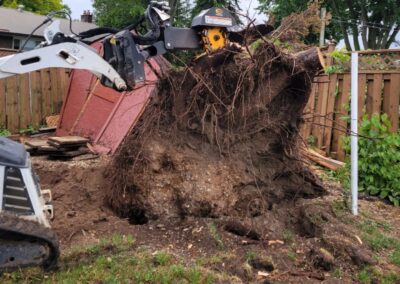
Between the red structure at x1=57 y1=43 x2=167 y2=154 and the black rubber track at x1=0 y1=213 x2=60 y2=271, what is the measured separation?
4423 mm

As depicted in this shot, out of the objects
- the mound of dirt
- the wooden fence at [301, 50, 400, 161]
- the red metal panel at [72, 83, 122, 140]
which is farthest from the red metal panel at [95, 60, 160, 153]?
the wooden fence at [301, 50, 400, 161]

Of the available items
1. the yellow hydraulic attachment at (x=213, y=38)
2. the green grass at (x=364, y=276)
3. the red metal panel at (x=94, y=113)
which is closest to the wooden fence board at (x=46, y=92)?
the red metal panel at (x=94, y=113)

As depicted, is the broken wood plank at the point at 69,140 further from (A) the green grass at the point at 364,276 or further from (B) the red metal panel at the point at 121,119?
(A) the green grass at the point at 364,276

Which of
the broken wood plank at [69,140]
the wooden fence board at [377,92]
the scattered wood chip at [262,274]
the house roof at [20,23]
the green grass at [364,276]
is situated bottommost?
the green grass at [364,276]

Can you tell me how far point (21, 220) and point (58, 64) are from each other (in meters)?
1.38

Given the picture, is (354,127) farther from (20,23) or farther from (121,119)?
(20,23)

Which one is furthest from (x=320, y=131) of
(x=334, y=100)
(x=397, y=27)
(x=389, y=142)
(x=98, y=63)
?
(x=397, y=27)

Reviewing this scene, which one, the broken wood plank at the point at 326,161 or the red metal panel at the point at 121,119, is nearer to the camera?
the broken wood plank at the point at 326,161

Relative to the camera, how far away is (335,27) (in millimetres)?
32531

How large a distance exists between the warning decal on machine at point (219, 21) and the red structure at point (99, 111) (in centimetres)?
333

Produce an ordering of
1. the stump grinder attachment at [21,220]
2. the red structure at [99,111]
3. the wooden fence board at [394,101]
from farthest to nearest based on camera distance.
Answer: the red structure at [99,111], the wooden fence board at [394,101], the stump grinder attachment at [21,220]

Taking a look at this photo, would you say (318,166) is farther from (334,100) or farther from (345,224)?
(345,224)

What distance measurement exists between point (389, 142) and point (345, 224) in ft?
5.99

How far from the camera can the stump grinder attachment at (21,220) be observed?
4.09 meters
